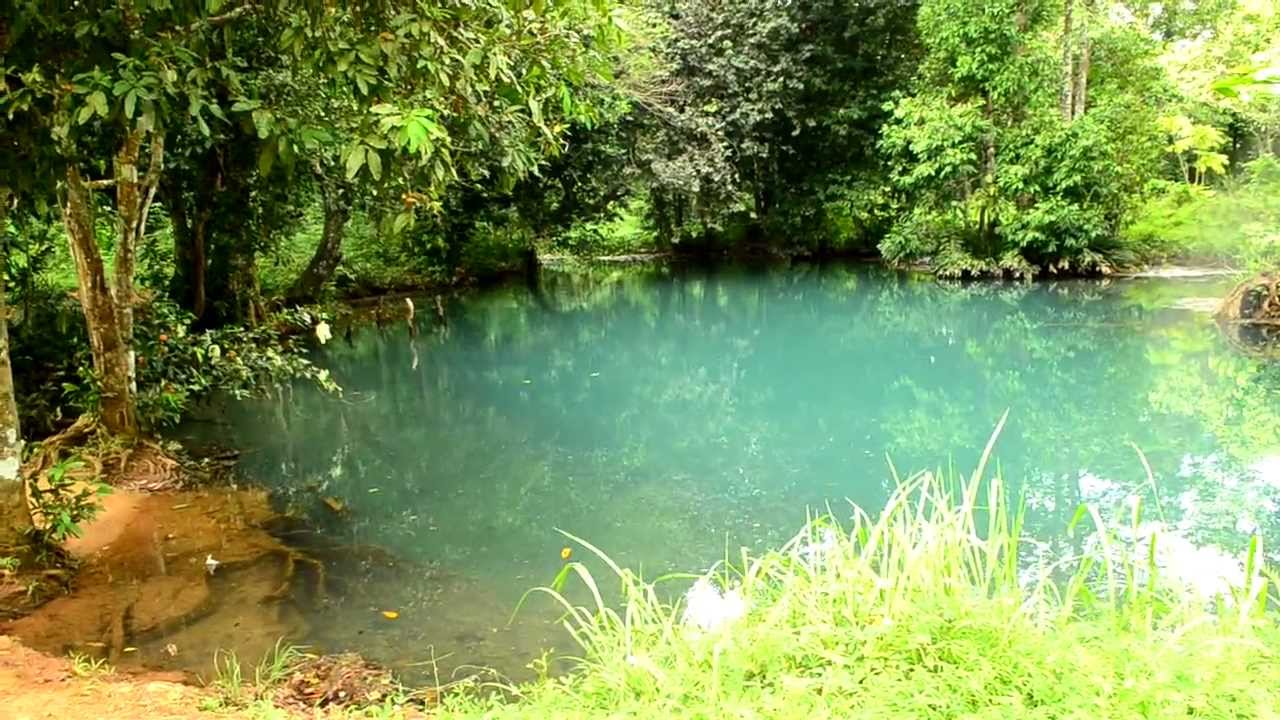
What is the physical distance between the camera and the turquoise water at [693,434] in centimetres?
477

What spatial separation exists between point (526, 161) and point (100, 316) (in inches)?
126

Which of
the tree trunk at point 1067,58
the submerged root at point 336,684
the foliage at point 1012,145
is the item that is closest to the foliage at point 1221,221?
the foliage at point 1012,145

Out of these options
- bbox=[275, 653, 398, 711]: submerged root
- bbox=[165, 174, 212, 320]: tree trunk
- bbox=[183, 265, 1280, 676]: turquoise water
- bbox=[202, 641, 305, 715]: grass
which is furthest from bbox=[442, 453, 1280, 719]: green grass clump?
bbox=[165, 174, 212, 320]: tree trunk

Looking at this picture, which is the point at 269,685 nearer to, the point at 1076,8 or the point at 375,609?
the point at 375,609

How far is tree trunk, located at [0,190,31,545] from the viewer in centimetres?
369

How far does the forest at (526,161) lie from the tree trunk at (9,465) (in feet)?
0.04

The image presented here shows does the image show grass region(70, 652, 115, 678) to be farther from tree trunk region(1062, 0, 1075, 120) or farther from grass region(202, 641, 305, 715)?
tree trunk region(1062, 0, 1075, 120)

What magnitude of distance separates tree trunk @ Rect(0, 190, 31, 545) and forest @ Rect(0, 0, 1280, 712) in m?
0.01

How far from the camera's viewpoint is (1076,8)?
48.5 feet

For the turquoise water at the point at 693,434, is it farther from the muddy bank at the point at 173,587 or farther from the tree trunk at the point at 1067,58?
the tree trunk at the point at 1067,58

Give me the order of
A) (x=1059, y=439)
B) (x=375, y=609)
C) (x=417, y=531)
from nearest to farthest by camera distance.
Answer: (x=375, y=609)
(x=417, y=531)
(x=1059, y=439)

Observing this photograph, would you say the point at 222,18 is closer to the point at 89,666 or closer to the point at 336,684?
the point at 89,666

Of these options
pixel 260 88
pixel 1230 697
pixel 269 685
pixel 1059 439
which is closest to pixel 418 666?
pixel 269 685

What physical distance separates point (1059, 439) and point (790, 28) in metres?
11.6
